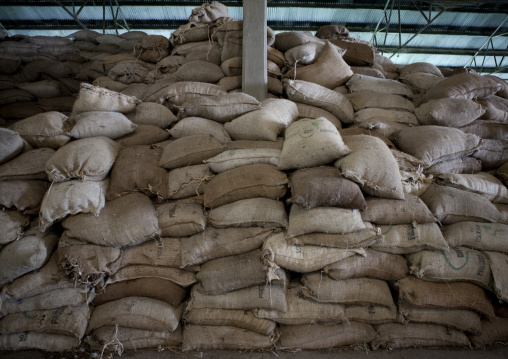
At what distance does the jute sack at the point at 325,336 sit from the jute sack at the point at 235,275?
355 mm

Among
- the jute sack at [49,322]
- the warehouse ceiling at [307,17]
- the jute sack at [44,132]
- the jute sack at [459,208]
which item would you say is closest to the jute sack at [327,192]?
the jute sack at [459,208]

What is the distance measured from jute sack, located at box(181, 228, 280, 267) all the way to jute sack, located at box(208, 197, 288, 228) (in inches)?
2.0

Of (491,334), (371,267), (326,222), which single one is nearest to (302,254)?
(326,222)

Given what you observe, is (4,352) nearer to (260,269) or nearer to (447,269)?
(260,269)

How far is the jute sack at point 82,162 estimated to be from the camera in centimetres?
184

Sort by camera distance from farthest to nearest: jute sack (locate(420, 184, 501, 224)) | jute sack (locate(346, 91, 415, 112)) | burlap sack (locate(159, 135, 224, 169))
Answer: jute sack (locate(346, 91, 415, 112)) < burlap sack (locate(159, 135, 224, 169)) < jute sack (locate(420, 184, 501, 224))

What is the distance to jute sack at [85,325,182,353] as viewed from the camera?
5.82ft

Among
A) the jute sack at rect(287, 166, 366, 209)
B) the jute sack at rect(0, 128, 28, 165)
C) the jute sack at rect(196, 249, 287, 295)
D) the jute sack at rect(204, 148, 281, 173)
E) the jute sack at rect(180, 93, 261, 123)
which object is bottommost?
the jute sack at rect(196, 249, 287, 295)

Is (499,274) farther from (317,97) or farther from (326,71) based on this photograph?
(326,71)

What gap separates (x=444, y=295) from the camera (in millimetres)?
1765

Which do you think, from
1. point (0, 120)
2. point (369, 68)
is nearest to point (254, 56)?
point (369, 68)

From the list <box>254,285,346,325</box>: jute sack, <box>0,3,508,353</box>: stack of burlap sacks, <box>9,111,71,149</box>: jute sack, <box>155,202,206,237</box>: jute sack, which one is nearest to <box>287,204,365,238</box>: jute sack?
<box>0,3,508,353</box>: stack of burlap sacks

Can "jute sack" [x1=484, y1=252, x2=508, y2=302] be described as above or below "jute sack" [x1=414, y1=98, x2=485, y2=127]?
below

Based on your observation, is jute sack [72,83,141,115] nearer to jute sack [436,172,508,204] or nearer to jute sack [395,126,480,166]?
jute sack [395,126,480,166]
